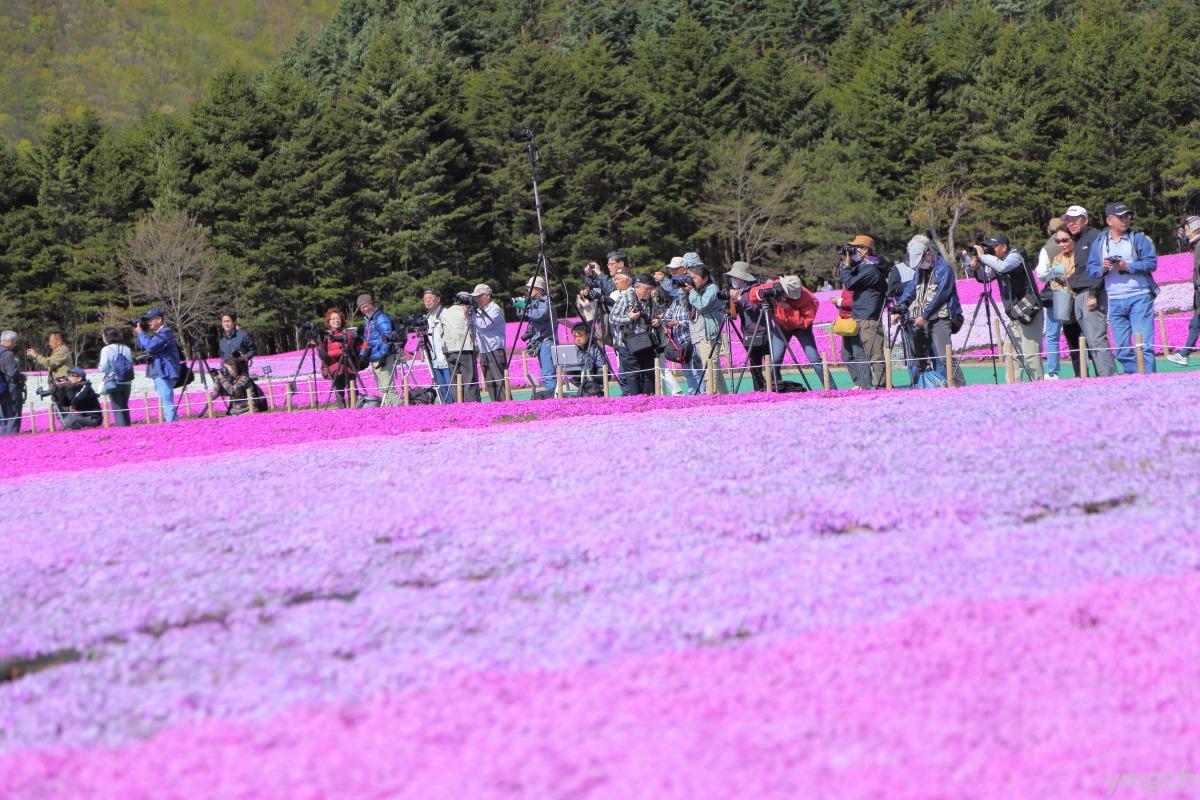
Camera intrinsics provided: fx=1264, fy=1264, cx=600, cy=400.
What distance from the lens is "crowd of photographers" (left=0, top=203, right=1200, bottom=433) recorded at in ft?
45.6

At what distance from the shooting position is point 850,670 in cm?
438

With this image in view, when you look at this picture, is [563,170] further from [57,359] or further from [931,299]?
[931,299]

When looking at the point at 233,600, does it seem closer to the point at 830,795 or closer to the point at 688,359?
the point at 830,795

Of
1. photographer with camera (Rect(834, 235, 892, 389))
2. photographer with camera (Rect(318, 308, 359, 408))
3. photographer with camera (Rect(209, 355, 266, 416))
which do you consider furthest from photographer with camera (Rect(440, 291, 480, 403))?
photographer with camera (Rect(834, 235, 892, 389))

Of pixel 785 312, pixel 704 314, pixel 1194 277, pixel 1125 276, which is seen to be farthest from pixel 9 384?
pixel 1194 277

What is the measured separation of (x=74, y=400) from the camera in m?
20.0

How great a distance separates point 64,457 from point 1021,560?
Answer: 11.7 m

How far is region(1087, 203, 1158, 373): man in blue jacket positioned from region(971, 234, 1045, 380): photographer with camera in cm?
103

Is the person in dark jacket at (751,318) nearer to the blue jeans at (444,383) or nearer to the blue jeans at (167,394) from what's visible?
the blue jeans at (444,383)

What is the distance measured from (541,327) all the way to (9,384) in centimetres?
846

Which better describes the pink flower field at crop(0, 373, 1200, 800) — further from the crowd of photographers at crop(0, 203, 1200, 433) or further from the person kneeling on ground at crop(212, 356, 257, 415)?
the person kneeling on ground at crop(212, 356, 257, 415)

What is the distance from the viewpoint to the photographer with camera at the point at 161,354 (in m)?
19.2


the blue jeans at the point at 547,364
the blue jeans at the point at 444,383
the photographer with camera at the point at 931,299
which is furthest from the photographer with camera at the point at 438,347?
the photographer with camera at the point at 931,299

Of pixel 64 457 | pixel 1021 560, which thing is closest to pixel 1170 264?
pixel 64 457
